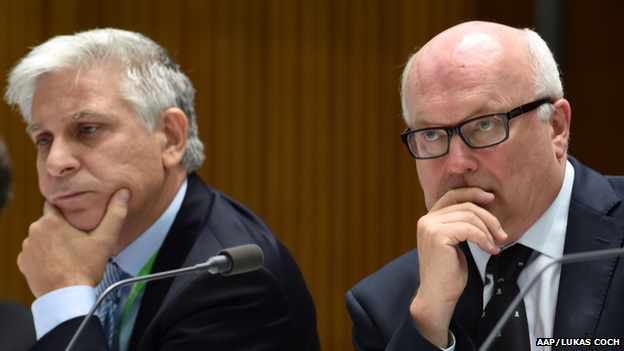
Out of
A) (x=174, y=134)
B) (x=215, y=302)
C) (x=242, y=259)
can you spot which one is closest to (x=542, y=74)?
(x=242, y=259)

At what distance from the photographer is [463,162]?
5.09ft

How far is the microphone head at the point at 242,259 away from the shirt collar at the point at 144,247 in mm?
694

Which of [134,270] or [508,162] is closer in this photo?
[508,162]

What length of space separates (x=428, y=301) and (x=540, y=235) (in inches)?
13.7

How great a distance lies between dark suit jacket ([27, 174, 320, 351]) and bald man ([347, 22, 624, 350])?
372mm

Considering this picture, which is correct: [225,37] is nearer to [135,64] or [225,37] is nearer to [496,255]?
[135,64]

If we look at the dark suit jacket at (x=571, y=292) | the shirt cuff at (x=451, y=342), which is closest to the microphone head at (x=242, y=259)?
the dark suit jacket at (x=571, y=292)

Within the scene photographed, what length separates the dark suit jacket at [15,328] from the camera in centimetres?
200

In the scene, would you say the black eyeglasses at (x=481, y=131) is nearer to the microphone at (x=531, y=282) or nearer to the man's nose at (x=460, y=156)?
the man's nose at (x=460, y=156)

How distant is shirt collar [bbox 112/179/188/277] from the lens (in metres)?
2.10

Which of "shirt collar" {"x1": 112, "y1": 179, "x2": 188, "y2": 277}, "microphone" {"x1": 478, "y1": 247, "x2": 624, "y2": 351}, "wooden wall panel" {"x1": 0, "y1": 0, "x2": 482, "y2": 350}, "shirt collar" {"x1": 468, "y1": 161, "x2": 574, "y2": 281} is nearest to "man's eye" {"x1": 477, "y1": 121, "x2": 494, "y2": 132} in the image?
"shirt collar" {"x1": 468, "y1": 161, "x2": 574, "y2": 281}

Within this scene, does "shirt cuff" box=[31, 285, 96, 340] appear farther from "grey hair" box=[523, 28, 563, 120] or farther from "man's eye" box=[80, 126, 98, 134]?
"grey hair" box=[523, 28, 563, 120]

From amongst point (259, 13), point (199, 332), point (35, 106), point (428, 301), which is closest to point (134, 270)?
point (199, 332)

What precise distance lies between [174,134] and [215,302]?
61 centimetres
